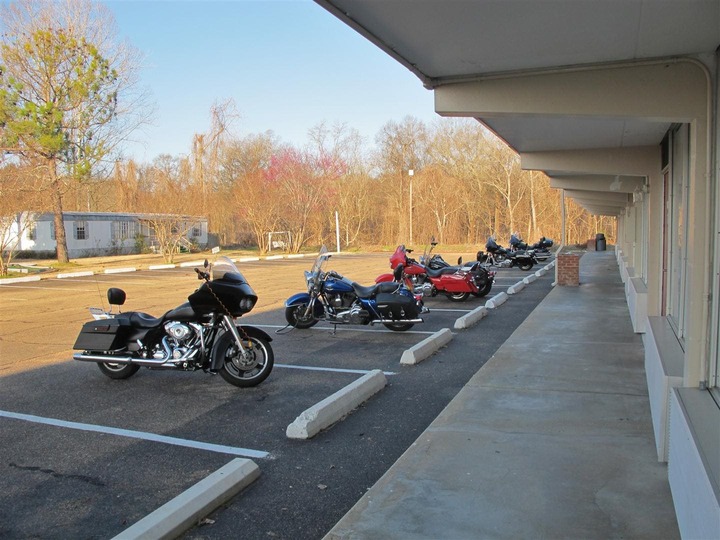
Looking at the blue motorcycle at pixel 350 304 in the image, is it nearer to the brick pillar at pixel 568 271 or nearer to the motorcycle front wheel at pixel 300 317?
the motorcycle front wheel at pixel 300 317

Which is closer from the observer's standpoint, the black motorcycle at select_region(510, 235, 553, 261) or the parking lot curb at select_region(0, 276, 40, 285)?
the parking lot curb at select_region(0, 276, 40, 285)

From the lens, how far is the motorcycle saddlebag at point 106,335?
6.71 metres

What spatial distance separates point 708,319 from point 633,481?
1.15 meters

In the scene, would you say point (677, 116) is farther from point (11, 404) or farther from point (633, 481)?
point (11, 404)

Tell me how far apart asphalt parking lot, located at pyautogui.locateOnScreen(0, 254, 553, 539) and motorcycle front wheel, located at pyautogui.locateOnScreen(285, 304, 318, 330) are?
36cm

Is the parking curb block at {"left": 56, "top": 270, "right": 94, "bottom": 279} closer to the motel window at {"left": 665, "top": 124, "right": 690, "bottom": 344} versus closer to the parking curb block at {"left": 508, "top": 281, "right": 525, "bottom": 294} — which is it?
the parking curb block at {"left": 508, "top": 281, "right": 525, "bottom": 294}

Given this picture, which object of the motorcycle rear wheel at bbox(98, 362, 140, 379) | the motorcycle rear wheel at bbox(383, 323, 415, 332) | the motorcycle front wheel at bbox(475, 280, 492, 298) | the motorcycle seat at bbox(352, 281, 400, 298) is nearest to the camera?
the motorcycle rear wheel at bbox(98, 362, 140, 379)

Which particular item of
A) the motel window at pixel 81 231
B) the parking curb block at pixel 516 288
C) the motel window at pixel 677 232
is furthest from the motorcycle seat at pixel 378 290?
the motel window at pixel 81 231

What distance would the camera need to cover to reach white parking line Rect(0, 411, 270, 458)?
4.79 metres

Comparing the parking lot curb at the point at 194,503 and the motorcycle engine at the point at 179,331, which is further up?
the motorcycle engine at the point at 179,331

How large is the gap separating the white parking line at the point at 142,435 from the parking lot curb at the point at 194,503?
52 cm

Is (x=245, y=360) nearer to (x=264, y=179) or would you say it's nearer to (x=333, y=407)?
(x=333, y=407)

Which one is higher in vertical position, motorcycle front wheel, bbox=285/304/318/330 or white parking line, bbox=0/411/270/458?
motorcycle front wheel, bbox=285/304/318/330

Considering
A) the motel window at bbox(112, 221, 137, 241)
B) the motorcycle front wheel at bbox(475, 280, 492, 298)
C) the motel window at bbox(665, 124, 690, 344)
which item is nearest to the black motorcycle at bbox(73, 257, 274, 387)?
the motel window at bbox(665, 124, 690, 344)
